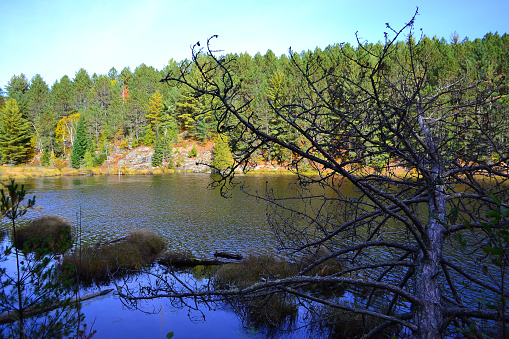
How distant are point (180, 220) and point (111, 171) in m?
43.4

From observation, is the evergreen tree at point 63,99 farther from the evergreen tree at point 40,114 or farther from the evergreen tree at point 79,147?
Answer: the evergreen tree at point 79,147

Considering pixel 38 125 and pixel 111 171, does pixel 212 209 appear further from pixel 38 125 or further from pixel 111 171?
pixel 38 125

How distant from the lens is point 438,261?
275 cm

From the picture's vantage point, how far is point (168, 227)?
1873 centimetres

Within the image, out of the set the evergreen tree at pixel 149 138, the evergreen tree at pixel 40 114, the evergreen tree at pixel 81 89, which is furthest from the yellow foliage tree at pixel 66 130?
the evergreen tree at pixel 149 138

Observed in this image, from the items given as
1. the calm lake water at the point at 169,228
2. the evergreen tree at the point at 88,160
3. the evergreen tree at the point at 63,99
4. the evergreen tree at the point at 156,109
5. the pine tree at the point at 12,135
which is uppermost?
the evergreen tree at the point at 63,99

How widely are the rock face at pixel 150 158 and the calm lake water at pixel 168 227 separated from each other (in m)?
24.1

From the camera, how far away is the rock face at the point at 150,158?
60.2 metres

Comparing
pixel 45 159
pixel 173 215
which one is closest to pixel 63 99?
pixel 45 159

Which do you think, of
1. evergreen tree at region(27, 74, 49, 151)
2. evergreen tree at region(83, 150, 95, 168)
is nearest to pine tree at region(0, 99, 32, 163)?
evergreen tree at region(27, 74, 49, 151)

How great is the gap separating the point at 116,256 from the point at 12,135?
6194 cm

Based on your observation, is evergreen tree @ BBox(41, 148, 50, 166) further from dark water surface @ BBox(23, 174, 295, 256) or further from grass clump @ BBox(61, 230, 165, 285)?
grass clump @ BBox(61, 230, 165, 285)

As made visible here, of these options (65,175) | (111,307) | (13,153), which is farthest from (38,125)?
(111,307)

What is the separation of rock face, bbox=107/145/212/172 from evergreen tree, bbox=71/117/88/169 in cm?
488
